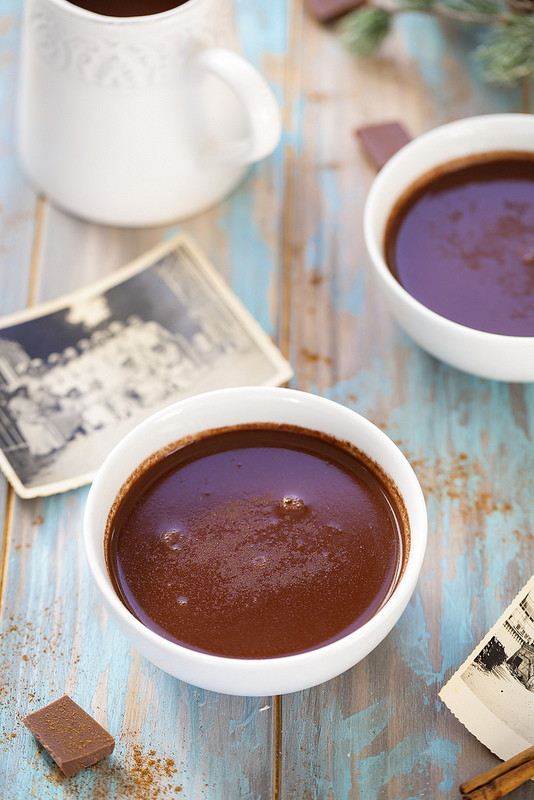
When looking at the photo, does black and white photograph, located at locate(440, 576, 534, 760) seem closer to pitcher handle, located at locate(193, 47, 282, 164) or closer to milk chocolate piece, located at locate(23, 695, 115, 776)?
milk chocolate piece, located at locate(23, 695, 115, 776)

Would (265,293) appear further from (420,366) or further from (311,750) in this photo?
(311,750)

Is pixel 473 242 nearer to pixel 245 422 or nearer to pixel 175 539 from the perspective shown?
pixel 245 422

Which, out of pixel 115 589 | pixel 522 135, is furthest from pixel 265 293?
pixel 115 589

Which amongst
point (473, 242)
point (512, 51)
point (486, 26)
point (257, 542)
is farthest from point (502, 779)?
point (486, 26)

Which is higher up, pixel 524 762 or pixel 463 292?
pixel 463 292

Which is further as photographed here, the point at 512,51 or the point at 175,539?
the point at 512,51

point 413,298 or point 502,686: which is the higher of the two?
point 413,298
